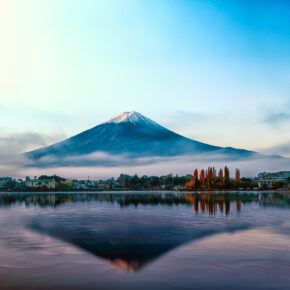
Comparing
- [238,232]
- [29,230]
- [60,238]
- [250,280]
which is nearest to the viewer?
[250,280]

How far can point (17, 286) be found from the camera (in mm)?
9984

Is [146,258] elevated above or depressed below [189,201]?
above

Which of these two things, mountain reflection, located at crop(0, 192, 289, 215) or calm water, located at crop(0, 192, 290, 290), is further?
mountain reflection, located at crop(0, 192, 289, 215)

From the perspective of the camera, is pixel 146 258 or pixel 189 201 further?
pixel 189 201

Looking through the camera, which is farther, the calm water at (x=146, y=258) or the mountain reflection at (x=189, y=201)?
the mountain reflection at (x=189, y=201)

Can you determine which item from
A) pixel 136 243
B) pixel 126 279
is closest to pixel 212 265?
pixel 126 279

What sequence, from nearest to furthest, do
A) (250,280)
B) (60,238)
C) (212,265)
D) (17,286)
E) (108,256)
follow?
(17,286) < (250,280) < (212,265) < (108,256) < (60,238)

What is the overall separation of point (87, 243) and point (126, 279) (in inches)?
266

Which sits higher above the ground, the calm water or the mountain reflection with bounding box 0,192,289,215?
the calm water

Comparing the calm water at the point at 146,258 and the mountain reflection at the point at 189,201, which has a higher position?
the calm water at the point at 146,258

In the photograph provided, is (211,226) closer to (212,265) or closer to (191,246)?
(191,246)

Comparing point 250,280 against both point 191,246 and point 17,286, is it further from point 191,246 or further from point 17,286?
point 17,286

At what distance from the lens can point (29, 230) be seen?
21891mm

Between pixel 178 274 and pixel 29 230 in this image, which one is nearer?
pixel 178 274
